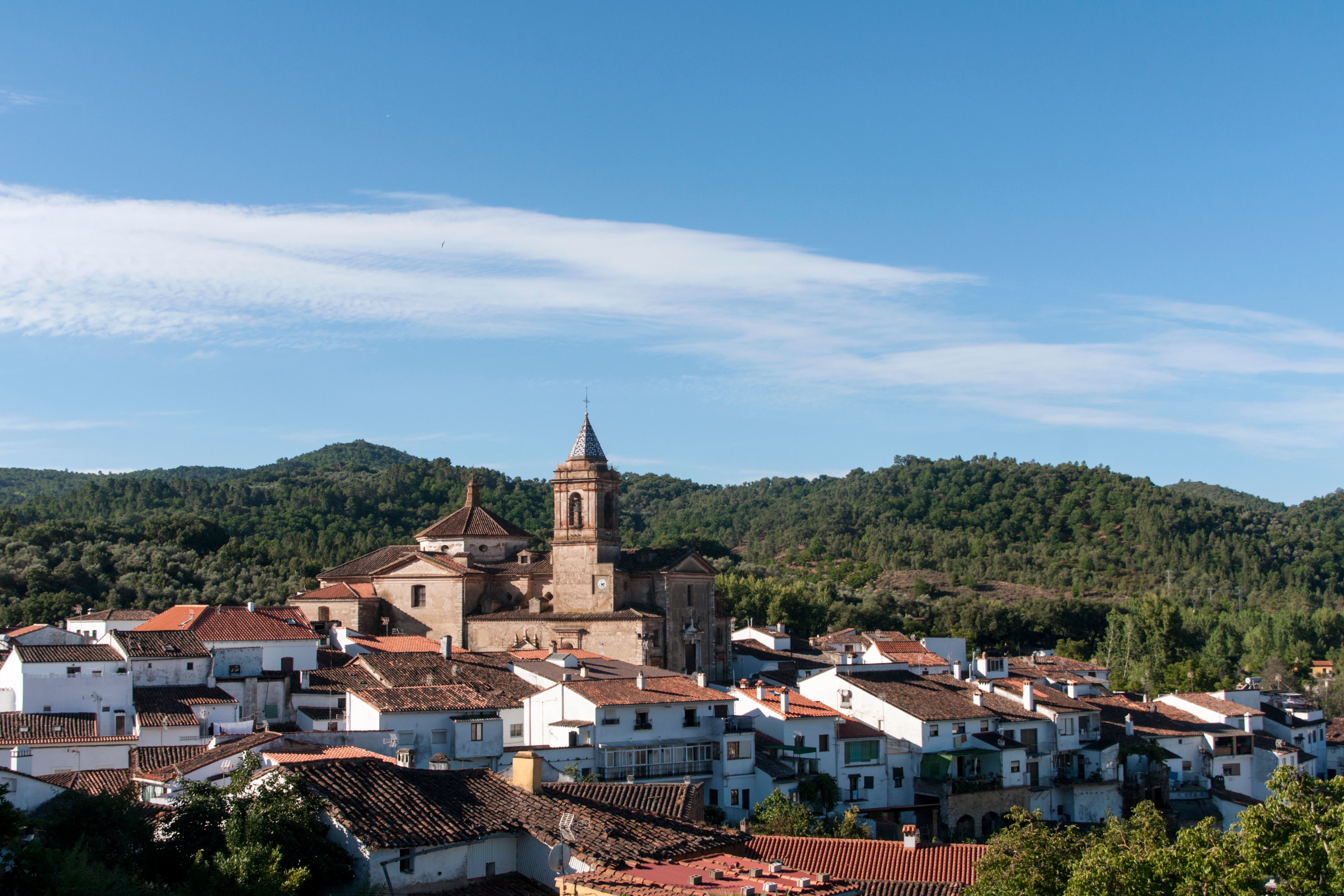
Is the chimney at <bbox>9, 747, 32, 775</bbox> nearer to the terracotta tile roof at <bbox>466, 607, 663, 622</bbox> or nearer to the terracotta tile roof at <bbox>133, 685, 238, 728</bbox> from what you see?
the terracotta tile roof at <bbox>133, 685, 238, 728</bbox>

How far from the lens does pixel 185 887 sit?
682 inches

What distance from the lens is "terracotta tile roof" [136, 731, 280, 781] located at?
2597 cm

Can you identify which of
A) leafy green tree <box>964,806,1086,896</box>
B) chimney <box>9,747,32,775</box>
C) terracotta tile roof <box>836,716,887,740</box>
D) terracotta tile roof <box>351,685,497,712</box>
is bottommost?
terracotta tile roof <box>836,716,887,740</box>

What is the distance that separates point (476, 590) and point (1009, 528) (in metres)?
110

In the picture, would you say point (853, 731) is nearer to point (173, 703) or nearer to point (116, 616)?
point (173, 703)

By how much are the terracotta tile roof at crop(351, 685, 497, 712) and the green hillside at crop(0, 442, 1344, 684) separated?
30.8m

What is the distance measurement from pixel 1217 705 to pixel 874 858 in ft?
101

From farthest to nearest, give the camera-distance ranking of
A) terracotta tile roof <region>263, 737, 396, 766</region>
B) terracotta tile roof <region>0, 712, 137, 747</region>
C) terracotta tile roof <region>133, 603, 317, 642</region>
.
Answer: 1. terracotta tile roof <region>133, 603, 317, 642</region>
2. terracotta tile roof <region>0, 712, 137, 747</region>
3. terracotta tile roof <region>263, 737, 396, 766</region>

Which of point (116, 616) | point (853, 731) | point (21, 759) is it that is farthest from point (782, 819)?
point (116, 616)

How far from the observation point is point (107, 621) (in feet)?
182

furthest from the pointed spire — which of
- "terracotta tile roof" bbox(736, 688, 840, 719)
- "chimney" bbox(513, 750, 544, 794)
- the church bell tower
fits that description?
"chimney" bbox(513, 750, 544, 794)

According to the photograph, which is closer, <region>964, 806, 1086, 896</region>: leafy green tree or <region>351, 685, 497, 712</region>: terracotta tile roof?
<region>964, 806, 1086, 896</region>: leafy green tree

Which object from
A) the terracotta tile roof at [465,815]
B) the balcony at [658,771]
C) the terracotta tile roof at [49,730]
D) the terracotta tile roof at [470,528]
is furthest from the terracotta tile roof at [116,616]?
the terracotta tile roof at [465,815]

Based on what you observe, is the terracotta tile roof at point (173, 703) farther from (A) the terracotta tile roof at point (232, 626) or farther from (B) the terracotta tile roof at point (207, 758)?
(B) the terracotta tile roof at point (207, 758)
